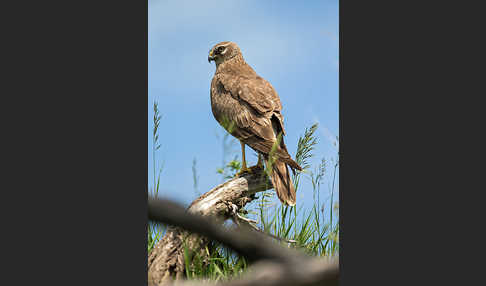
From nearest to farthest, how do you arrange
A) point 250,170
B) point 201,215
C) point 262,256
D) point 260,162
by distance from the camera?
point 262,256
point 201,215
point 250,170
point 260,162

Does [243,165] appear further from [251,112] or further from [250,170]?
[251,112]

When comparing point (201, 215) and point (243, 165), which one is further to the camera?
point (243, 165)

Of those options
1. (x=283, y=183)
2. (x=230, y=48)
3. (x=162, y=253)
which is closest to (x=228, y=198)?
(x=283, y=183)

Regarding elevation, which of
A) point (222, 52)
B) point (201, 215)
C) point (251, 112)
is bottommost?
point (201, 215)

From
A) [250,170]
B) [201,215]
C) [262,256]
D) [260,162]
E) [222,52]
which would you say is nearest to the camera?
[262,256]

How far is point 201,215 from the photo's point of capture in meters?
3.21

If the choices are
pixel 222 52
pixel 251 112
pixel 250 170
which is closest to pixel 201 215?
pixel 250 170

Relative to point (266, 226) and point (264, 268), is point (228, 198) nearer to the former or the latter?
point (266, 226)

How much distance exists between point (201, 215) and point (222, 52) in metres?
1.95

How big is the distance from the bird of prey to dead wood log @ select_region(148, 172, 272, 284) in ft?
0.55

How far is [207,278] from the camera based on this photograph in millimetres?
3127

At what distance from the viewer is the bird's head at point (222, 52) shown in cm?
423

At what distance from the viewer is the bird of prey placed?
3.54 m

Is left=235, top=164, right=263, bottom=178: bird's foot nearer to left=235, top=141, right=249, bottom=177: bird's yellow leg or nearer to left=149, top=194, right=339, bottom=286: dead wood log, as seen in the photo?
left=235, top=141, right=249, bottom=177: bird's yellow leg
